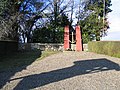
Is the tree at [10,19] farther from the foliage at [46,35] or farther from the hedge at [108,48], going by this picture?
the hedge at [108,48]

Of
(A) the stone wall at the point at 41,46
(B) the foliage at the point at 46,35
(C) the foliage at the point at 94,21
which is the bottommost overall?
(A) the stone wall at the point at 41,46

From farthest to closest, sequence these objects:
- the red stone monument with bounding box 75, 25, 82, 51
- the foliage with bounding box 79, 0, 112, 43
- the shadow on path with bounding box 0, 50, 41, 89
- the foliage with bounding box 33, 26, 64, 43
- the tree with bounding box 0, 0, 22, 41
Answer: the foliage with bounding box 79, 0, 112, 43 < the foliage with bounding box 33, 26, 64, 43 < the red stone monument with bounding box 75, 25, 82, 51 < the tree with bounding box 0, 0, 22, 41 < the shadow on path with bounding box 0, 50, 41, 89

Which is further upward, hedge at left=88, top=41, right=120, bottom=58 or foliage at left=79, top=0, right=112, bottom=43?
foliage at left=79, top=0, right=112, bottom=43

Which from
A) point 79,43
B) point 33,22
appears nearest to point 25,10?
point 33,22

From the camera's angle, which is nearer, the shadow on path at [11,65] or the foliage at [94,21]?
the shadow on path at [11,65]

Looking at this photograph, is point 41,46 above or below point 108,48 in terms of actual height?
below

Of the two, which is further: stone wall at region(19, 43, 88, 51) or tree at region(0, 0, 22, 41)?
stone wall at region(19, 43, 88, 51)

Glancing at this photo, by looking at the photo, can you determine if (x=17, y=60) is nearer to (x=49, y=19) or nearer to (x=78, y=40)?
(x=78, y=40)

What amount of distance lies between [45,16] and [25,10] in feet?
11.8

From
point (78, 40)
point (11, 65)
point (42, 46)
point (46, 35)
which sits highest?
point (46, 35)

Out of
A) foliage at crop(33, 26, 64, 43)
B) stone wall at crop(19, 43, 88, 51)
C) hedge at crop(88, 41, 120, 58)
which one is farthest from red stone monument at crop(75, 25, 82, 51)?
foliage at crop(33, 26, 64, 43)

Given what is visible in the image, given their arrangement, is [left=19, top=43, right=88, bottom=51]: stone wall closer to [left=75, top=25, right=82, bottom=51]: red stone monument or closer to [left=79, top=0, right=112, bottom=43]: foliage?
[left=75, top=25, right=82, bottom=51]: red stone monument

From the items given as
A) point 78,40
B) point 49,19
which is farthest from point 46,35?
point 78,40

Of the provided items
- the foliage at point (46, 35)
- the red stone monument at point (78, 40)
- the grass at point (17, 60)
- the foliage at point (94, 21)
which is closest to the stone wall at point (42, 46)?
the foliage at point (46, 35)
